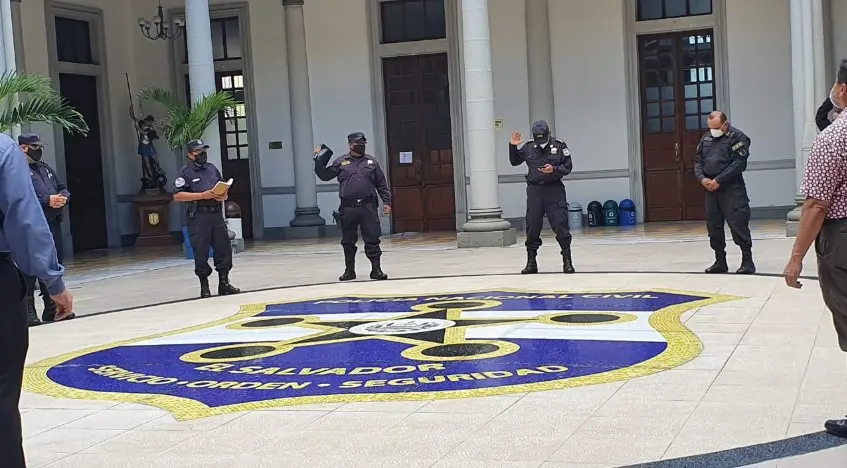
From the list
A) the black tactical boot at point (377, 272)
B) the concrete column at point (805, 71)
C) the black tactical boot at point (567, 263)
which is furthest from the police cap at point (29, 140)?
the concrete column at point (805, 71)

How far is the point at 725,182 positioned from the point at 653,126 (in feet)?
28.1

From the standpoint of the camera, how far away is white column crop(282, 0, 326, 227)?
19.7 metres

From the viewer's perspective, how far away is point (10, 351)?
371cm

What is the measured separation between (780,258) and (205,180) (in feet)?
20.6

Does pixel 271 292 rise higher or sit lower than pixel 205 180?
lower

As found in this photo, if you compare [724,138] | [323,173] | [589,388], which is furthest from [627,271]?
[589,388]

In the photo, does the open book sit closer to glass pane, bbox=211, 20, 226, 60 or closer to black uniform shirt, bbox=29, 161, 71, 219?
black uniform shirt, bbox=29, 161, 71, 219

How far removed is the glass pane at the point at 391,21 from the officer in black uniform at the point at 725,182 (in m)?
9.81

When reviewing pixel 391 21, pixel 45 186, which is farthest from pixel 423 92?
pixel 45 186

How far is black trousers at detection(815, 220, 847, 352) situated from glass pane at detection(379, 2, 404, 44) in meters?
15.7

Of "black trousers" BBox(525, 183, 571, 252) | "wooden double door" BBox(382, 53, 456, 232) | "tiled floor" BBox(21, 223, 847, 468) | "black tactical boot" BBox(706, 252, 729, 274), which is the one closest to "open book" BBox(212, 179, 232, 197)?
"tiled floor" BBox(21, 223, 847, 468)

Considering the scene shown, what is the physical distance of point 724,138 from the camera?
10562 mm

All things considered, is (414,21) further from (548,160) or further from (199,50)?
(548,160)

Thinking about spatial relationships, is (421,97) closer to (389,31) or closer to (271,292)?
(389,31)
